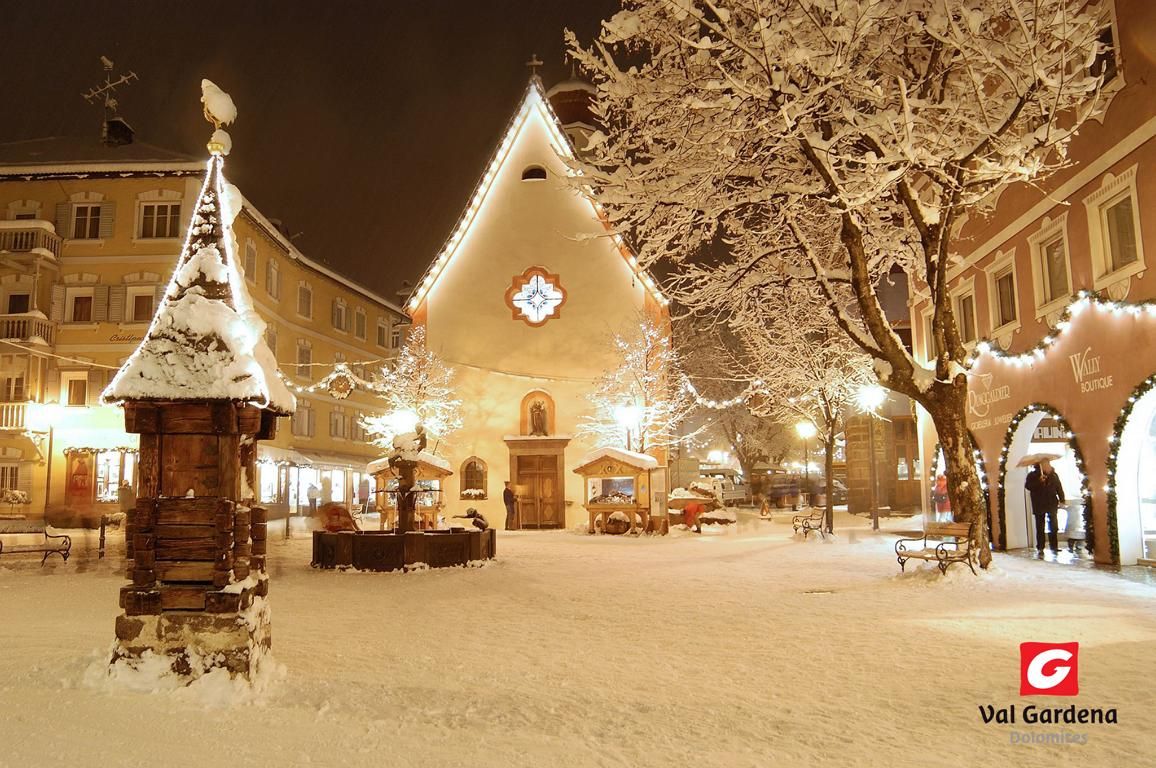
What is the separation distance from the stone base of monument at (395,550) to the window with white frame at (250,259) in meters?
20.8

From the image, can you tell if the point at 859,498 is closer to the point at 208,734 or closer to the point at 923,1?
the point at 923,1

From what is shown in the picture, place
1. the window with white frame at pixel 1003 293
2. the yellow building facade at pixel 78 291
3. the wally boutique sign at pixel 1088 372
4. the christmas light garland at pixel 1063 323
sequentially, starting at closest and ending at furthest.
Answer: the christmas light garland at pixel 1063 323
the wally boutique sign at pixel 1088 372
the window with white frame at pixel 1003 293
the yellow building facade at pixel 78 291

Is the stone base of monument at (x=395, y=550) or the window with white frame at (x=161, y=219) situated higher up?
the window with white frame at (x=161, y=219)

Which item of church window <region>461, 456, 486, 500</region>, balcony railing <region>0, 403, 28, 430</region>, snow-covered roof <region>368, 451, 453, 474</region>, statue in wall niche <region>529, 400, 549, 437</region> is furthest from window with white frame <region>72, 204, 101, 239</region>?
statue in wall niche <region>529, 400, 549, 437</region>

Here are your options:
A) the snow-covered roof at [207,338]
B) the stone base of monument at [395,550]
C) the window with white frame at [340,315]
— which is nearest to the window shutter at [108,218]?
the window with white frame at [340,315]

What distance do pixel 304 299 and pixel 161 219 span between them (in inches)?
367

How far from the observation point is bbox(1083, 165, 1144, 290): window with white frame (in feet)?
44.1

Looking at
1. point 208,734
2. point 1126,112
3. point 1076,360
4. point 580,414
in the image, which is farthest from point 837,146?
point 580,414

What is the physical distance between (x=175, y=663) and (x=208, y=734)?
139cm

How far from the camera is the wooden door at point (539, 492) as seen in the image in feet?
96.0

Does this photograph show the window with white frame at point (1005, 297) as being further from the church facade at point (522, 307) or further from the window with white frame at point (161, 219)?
the window with white frame at point (161, 219)

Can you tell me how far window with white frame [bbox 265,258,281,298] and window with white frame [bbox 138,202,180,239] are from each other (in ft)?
14.6

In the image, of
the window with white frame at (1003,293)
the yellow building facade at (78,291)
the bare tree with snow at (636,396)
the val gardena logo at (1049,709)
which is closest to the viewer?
the val gardena logo at (1049,709)

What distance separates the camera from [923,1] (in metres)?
12.1
